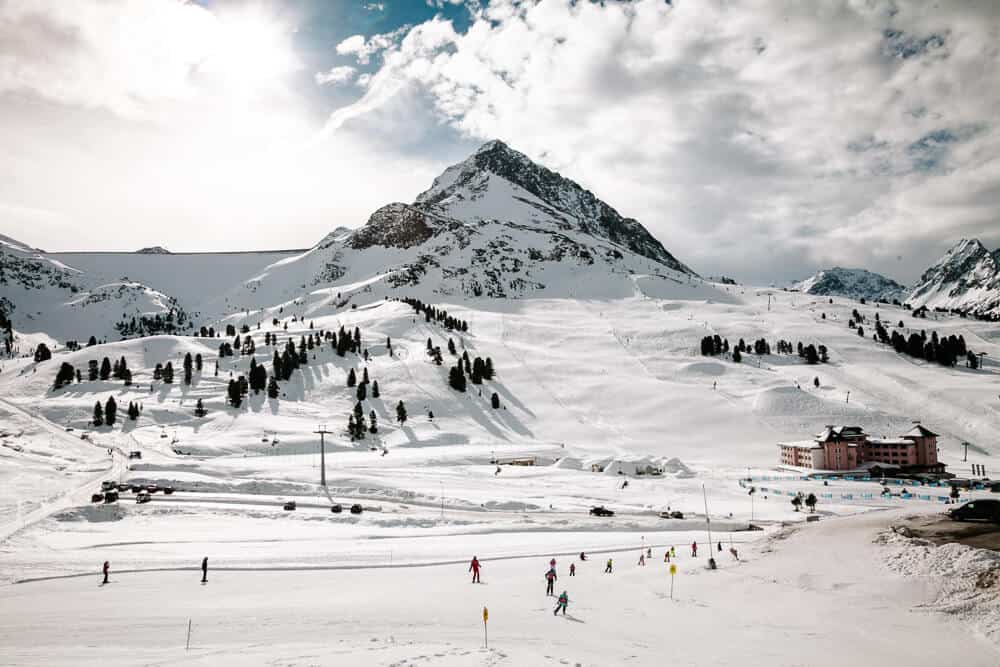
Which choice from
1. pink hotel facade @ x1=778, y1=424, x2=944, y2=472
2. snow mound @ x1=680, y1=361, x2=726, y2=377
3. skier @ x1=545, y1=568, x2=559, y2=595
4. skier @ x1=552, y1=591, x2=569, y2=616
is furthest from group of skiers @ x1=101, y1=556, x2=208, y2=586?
snow mound @ x1=680, y1=361, x2=726, y2=377

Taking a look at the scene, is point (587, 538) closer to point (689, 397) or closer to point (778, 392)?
point (689, 397)

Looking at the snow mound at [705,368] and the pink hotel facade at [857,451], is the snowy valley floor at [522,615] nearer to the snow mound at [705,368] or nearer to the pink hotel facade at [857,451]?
the pink hotel facade at [857,451]

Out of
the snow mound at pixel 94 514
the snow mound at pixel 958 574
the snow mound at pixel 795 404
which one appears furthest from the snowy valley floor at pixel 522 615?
the snow mound at pixel 795 404

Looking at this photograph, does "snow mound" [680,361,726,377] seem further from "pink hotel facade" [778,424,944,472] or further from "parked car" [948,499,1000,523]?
"parked car" [948,499,1000,523]

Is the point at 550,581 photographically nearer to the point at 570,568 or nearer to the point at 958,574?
the point at 570,568

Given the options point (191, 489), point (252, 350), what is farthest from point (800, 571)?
point (252, 350)
